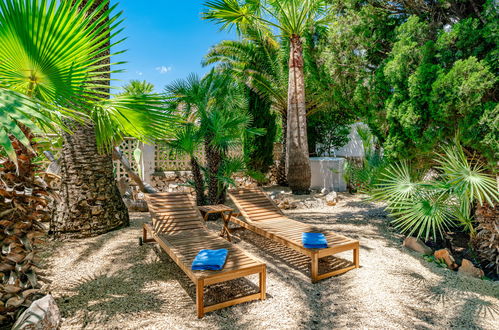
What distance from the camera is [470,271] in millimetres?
4082

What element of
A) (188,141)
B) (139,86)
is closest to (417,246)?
(188,141)

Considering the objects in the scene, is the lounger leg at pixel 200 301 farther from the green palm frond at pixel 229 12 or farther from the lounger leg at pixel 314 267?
the green palm frond at pixel 229 12

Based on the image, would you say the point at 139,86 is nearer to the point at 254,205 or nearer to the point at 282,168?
the point at 282,168

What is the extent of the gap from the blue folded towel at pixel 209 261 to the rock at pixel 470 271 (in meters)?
3.35

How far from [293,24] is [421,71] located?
195 inches

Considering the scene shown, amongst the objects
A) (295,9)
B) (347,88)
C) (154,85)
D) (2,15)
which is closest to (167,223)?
(2,15)

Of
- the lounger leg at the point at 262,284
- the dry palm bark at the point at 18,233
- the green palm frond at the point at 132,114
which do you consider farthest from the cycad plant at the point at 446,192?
the dry palm bark at the point at 18,233

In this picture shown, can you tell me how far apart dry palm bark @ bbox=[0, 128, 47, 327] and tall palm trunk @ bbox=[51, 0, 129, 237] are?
8.62 ft

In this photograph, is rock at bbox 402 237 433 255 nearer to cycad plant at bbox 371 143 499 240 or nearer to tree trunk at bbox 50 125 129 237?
cycad plant at bbox 371 143 499 240

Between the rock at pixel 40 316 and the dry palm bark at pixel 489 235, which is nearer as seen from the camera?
the rock at pixel 40 316

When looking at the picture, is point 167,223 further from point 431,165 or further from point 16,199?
point 431,165

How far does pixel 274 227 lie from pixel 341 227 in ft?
6.61

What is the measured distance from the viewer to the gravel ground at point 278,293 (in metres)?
2.87

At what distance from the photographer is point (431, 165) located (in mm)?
5355
